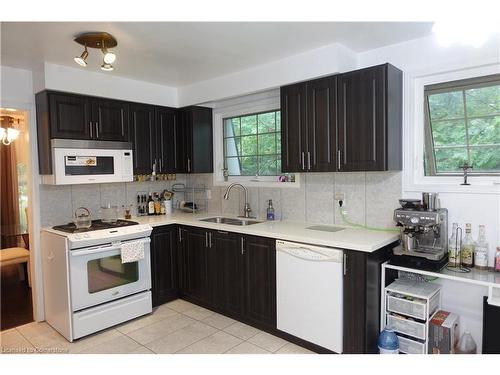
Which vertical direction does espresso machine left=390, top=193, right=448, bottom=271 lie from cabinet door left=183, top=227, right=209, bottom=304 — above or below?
above

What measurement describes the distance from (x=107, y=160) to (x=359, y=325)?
2.70m

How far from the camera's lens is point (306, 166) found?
9.47 ft

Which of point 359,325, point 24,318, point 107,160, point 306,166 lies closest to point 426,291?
point 359,325

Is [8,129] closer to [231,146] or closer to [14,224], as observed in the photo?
[14,224]

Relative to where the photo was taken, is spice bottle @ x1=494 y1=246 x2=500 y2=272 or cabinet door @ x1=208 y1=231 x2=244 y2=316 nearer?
spice bottle @ x1=494 y1=246 x2=500 y2=272

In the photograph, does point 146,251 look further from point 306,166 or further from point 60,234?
point 306,166

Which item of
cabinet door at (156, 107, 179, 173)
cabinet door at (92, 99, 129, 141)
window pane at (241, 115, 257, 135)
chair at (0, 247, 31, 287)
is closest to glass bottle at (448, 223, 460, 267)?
window pane at (241, 115, 257, 135)

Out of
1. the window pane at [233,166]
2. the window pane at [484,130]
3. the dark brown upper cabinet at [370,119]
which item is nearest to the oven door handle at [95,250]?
the window pane at [233,166]

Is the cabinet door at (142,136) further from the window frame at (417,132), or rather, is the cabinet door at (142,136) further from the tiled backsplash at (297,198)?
the window frame at (417,132)

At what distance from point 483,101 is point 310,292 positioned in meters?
1.87

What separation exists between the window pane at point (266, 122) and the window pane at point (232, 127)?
1.19ft

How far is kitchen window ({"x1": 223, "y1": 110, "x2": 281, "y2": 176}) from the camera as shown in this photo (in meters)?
3.60

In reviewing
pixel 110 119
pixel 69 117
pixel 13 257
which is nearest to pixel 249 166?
pixel 110 119

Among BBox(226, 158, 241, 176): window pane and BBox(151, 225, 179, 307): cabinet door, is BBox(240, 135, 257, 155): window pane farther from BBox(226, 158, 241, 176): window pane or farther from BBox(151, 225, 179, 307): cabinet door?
BBox(151, 225, 179, 307): cabinet door
